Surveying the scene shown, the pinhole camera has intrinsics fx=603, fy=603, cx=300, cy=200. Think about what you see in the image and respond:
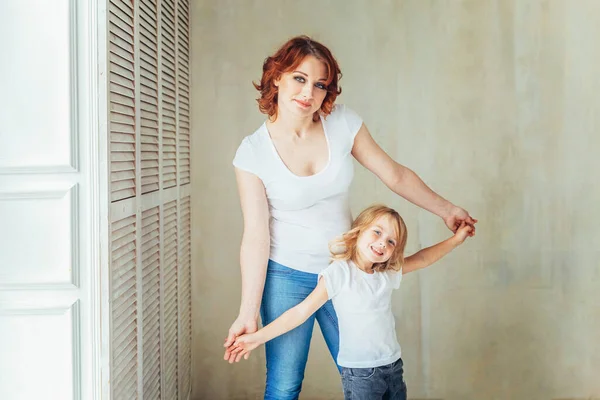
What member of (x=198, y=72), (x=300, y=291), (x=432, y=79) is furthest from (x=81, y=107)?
(x=432, y=79)

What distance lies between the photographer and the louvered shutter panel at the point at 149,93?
78.5 inches

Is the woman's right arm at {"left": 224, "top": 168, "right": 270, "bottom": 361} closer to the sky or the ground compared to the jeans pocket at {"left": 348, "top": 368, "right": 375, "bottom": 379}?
closer to the sky

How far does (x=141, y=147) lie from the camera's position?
1967 mm

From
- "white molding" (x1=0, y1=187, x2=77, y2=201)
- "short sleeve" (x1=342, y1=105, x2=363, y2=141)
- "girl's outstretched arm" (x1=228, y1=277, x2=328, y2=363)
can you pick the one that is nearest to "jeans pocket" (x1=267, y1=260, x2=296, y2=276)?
"girl's outstretched arm" (x1=228, y1=277, x2=328, y2=363)

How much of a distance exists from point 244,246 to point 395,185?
0.56 meters

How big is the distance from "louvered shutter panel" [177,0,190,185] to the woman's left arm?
944 millimetres

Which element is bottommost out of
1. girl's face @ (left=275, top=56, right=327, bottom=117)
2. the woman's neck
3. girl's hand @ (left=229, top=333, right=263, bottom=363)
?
girl's hand @ (left=229, top=333, right=263, bottom=363)

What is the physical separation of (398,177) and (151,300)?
0.95 metres

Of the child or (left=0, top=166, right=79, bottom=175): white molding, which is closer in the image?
(left=0, top=166, right=79, bottom=175): white molding

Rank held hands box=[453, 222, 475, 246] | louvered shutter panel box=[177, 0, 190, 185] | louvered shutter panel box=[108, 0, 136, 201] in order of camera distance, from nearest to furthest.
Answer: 1. louvered shutter panel box=[108, 0, 136, 201]
2. held hands box=[453, 222, 475, 246]
3. louvered shutter panel box=[177, 0, 190, 185]

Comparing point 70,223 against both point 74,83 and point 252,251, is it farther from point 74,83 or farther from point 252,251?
point 252,251

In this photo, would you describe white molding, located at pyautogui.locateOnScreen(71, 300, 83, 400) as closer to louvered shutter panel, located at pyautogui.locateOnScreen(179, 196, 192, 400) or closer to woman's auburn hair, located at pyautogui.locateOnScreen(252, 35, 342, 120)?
woman's auburn hair, located at pyautogui.locateOnScreen(252, 35, 342, 120)

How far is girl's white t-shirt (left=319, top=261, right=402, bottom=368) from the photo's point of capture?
183cm

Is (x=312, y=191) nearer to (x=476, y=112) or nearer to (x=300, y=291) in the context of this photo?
(x=300, y=291)
